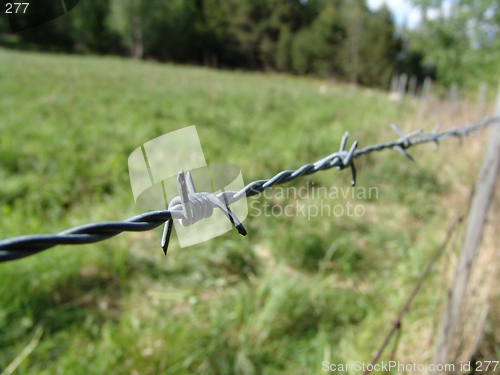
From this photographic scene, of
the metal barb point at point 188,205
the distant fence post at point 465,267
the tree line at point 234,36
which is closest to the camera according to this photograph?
the metal barb point at point 188,205

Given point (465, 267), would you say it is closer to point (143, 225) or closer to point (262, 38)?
point (143, 225)

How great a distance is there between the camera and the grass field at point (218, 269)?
1.72 metres

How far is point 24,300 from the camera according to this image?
6.21ft

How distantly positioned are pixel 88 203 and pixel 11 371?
5.86ft

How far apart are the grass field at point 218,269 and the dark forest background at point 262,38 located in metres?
20.5

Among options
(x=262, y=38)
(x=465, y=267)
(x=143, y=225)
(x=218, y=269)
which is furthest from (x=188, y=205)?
(x=262, y=38)

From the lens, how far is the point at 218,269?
8.14ft

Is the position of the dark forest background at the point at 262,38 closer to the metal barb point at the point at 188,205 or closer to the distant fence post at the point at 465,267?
the distant fence post at the point at 465,267

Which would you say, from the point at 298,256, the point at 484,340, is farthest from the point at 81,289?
the point at 484,340

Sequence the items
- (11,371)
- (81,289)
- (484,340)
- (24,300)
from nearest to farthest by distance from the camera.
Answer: (11,371), (484,340), (24,300), (81,289)

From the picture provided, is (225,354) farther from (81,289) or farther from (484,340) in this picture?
(484,340)

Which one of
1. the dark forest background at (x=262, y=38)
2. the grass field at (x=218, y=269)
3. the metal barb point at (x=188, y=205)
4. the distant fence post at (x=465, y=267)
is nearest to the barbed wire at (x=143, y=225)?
the metal barb point at (x=188, y=205)

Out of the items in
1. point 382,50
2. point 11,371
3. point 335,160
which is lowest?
point 11,371

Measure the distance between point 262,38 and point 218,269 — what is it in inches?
1231
